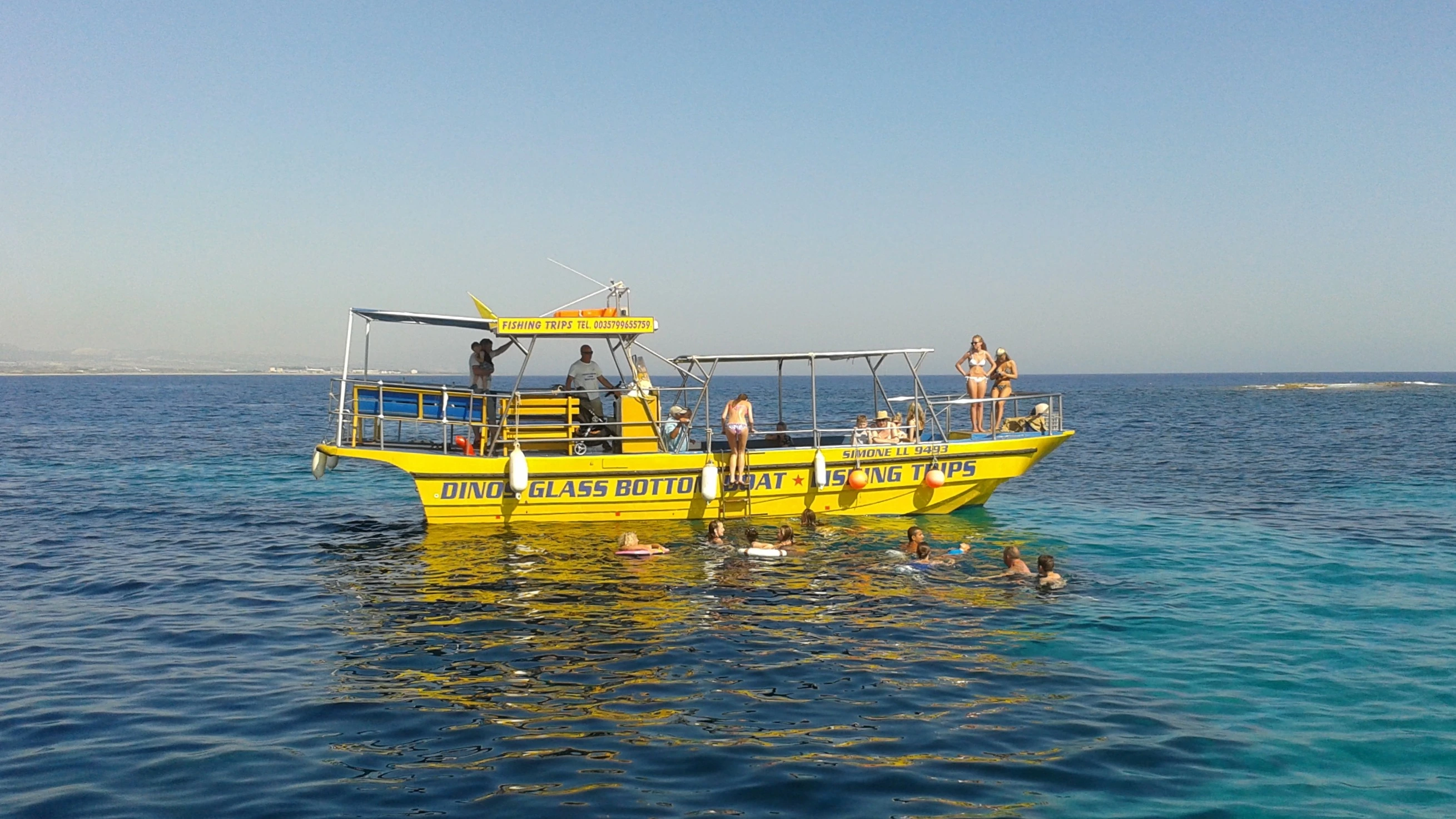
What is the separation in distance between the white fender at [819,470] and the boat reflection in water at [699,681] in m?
A: 2.45

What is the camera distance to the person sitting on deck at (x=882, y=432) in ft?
62.8

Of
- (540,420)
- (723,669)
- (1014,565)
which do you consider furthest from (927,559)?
(540,420)

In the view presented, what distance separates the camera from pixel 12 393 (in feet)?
348

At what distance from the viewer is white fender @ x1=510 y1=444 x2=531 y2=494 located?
56.5ft

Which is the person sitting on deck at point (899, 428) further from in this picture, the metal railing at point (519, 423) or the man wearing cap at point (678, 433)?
the man wearing cap at point (678, 433)

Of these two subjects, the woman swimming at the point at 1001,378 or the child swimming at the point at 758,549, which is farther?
the woman swimming at the point at 1001,378

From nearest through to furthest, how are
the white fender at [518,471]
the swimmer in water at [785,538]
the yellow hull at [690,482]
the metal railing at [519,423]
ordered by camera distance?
the swimmer in water at [785,538] → the white fender at [518,471] → the metal railing at [519,423] → the yellow hull at [690,482]

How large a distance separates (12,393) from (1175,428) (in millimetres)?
113349

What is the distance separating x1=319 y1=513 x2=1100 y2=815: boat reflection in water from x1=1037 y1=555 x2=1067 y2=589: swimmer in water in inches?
9.5

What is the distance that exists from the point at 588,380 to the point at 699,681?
927 centimetres

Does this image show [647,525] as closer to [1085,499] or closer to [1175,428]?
[1085,499]

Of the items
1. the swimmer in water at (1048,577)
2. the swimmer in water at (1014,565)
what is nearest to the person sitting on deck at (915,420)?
the swimmer in water at (1014,565)

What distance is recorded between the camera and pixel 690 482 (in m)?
18.1

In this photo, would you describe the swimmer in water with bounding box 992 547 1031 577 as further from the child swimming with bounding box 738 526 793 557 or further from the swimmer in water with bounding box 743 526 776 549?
the swimmer in water with bounding box 743 526 776 549
